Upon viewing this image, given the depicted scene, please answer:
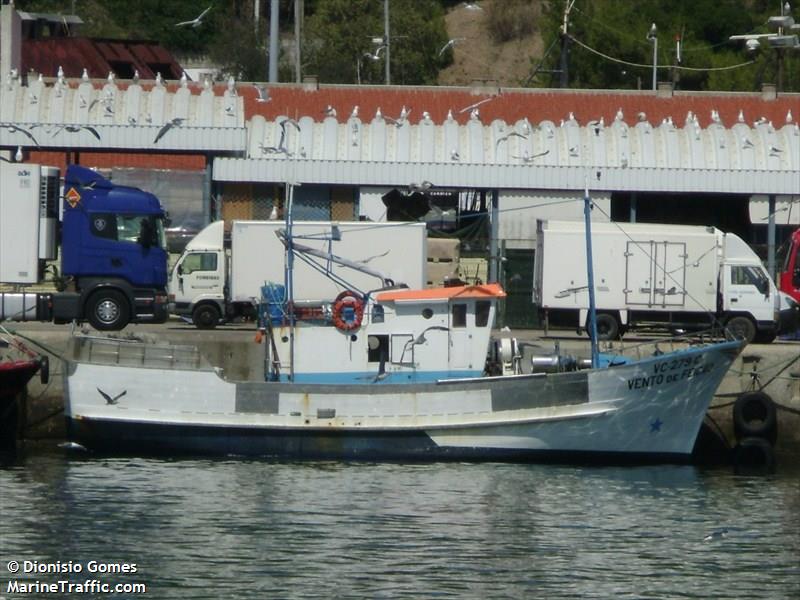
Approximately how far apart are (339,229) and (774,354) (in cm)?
873

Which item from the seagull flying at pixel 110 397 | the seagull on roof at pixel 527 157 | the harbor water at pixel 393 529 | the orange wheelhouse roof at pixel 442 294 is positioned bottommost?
the harbor water at pixel 393 529

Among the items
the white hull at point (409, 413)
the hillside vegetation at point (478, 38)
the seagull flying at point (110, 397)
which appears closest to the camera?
the white hull at point (409, 413)

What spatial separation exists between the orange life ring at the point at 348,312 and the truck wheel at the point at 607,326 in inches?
277

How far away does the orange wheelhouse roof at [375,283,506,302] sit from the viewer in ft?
90.2

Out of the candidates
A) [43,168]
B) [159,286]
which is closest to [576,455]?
[159,286]

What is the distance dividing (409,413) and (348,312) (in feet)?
6.67

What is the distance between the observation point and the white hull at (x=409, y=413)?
2691 cm

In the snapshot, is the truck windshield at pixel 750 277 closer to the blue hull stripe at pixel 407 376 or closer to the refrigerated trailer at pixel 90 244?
the blue hull stripe at pixel 407 376

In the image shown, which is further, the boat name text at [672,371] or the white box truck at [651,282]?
the white box truck at [651,282]

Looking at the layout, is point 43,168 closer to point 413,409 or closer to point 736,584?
point 413,409

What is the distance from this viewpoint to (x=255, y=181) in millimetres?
37625

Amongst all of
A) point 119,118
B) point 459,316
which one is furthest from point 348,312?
point 119,118

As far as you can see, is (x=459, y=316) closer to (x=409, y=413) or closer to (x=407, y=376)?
(x=407, y=376)

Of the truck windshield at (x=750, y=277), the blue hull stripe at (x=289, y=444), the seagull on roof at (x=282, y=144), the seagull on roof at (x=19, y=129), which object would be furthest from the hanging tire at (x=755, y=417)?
the seagull on roof at (x=19, y=129)
